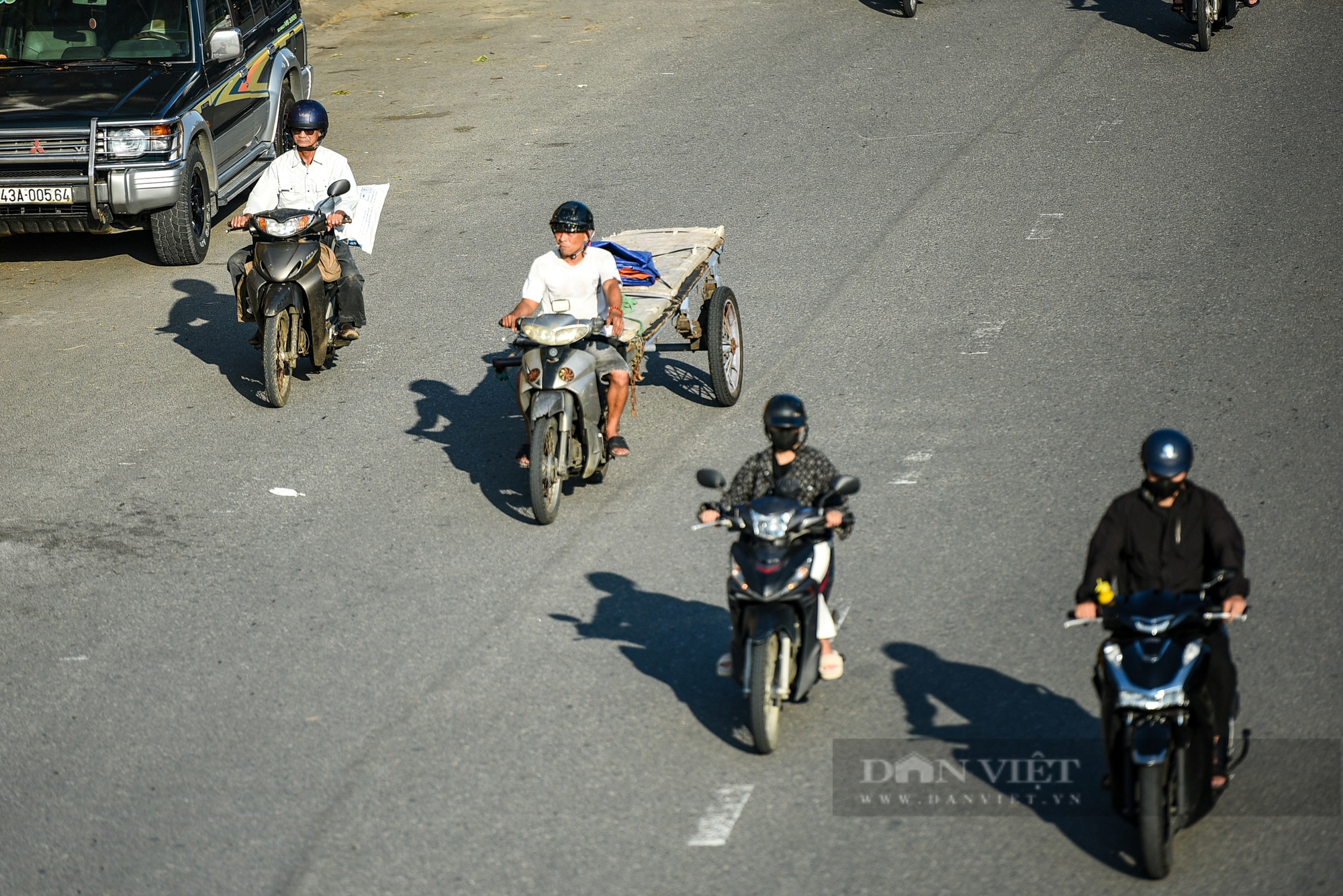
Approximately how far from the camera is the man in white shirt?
35.4 feet

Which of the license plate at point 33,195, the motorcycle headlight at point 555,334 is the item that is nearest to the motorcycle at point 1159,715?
the motorcycle headlight at point 555,334

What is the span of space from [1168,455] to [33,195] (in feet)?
33.8

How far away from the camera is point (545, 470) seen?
27.6ft

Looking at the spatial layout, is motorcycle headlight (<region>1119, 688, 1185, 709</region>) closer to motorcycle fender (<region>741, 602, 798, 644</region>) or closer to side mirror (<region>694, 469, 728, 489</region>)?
motorcycle fender (<region>741, 602, 798, 644</region>)

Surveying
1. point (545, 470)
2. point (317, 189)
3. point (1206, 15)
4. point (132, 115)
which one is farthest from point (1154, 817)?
point (1206, 15)

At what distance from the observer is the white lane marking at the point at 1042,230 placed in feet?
43.0

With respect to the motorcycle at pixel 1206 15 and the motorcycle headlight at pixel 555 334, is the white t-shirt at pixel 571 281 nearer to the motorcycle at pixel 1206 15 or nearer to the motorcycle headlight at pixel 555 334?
the motorcycle headlight at pixel 555 334

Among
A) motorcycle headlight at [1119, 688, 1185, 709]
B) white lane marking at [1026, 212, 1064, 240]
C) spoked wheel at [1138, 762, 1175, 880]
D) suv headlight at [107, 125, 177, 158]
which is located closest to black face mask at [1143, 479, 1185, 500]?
motorcycle headlight at [1119, 688, 1185, 709]

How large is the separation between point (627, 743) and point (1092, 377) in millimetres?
5318

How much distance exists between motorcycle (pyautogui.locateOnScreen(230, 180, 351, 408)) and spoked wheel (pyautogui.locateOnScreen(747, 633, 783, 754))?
17.7 feet

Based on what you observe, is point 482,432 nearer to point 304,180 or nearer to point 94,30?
point 304,180

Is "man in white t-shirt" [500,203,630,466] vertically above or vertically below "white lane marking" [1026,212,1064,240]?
above

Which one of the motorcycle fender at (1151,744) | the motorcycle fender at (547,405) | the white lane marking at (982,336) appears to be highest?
the motorcycle fender at (1151,744)

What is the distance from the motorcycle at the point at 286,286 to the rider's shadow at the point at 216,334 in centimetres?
42
